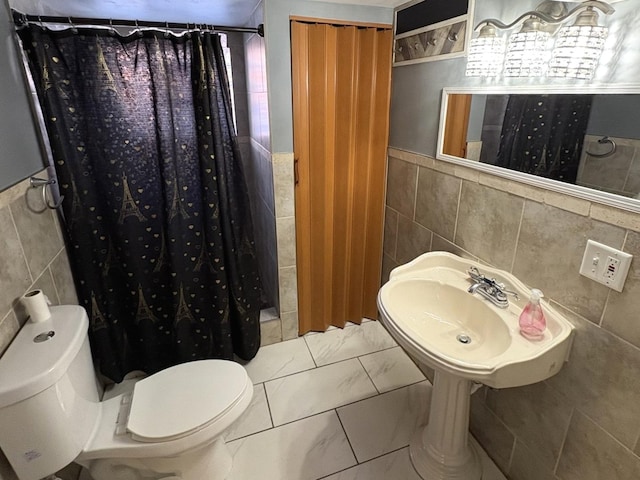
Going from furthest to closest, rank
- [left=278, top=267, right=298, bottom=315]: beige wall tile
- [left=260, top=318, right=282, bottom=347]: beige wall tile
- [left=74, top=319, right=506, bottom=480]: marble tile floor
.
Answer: [left=260, top=318, right=282, bottom=347]: beige wall tile
[left=278, top=267, right=298, bottom=315]: beige wall tile
[left=74, top=319, right=506, bottom=480]: marble tile floor

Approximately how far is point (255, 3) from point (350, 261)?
4.80 feet

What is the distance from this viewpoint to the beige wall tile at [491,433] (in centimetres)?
149

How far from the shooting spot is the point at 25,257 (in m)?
1.24

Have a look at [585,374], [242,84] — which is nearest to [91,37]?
[242,84]

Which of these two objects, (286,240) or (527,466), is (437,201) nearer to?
(286,240)

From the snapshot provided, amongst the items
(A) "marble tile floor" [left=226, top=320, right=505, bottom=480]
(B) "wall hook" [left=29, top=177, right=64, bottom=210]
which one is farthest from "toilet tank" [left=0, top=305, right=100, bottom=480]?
(A) "marble tile floor" [left=226, top=320, right=505, bottom=480]

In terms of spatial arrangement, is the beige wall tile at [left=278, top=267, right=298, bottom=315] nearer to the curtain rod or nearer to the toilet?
the toilet

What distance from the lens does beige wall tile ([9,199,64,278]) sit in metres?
1.25

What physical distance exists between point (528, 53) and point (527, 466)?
1497mm

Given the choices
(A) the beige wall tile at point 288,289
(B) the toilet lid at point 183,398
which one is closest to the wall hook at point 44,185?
(B) the toilet lid at point 183,398

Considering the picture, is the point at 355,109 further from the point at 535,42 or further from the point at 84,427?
the point at 84,427

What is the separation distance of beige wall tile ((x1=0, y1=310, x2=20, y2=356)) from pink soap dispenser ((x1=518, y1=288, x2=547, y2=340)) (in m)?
1.61

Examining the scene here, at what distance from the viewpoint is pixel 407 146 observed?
188cm

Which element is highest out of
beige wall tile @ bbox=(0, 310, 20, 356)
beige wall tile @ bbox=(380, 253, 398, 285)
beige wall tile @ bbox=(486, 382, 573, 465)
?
beige wall tile @ bbox=(0, 310, 20, 356)
